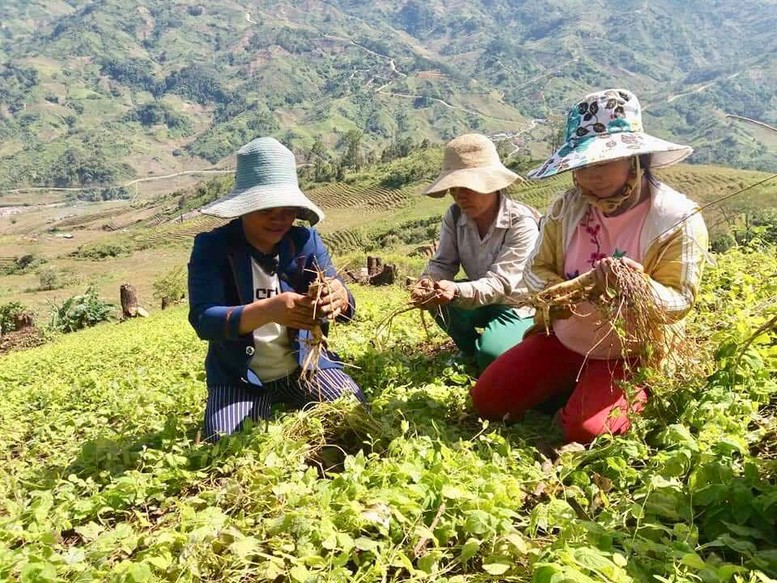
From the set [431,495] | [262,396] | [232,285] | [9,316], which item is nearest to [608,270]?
[431,495]

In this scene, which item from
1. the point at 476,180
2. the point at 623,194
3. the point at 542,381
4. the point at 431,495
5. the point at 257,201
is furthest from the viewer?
the point at 476,180

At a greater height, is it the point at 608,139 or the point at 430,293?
the point at 608,139

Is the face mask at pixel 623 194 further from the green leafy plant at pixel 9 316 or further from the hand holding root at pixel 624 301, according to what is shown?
the green leafy plant at pixel 9 316

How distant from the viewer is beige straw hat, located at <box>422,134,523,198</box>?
3.46m

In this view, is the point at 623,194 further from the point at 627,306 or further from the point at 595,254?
the point at 627,306

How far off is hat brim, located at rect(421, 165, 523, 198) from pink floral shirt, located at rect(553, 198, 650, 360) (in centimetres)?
68

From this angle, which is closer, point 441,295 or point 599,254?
point 599,254

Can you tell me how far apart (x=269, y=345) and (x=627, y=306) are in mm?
1823

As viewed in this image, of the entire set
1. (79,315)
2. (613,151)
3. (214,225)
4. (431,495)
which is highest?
(613,151)

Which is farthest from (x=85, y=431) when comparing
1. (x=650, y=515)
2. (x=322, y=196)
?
(x=322, y=196)

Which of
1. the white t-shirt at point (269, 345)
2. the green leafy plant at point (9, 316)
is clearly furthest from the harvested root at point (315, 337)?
the green leafy plant at point (9, 316)

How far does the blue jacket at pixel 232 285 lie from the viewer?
2895 mm

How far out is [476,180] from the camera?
348cm

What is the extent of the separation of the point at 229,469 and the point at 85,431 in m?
2.01
